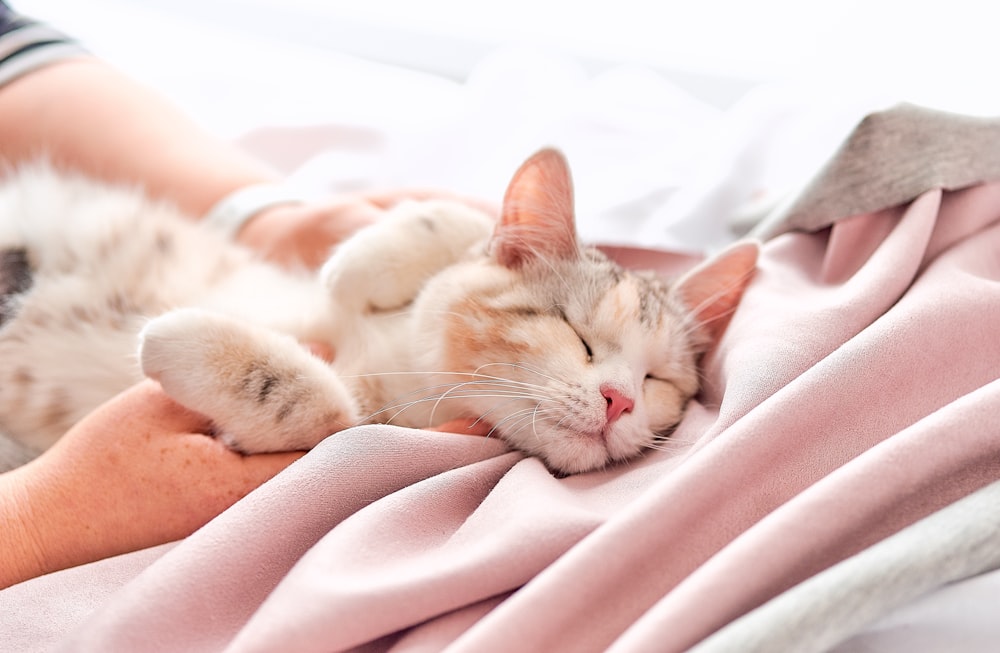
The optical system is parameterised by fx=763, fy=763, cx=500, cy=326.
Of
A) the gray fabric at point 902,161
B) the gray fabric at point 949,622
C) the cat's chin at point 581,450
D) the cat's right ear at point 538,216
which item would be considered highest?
the gray fabric at point 902,161

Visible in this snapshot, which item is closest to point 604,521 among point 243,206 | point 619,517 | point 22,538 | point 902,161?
point 619,517

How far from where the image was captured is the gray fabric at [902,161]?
1008 millimetres

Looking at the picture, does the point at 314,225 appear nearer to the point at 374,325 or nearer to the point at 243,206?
the point at 243,206

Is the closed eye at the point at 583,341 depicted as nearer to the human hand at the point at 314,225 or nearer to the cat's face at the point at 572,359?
the cat's face at the point at 572,359

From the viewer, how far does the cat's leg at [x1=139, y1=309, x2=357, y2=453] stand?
35.1 inches

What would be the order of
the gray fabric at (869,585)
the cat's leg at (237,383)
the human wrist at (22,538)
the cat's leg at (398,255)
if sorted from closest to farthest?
the gray fabric at (869,585), the human wrist at (22,538), the cat's leg at (237,383), the cat's leg at (398,255)

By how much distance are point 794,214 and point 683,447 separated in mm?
458

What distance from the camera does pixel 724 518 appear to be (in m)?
0.65

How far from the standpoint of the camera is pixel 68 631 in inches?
26.6

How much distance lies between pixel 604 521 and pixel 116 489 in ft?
1.73

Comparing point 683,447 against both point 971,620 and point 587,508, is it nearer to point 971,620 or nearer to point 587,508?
point 587,508

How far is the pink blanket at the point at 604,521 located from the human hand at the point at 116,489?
0.16 ft

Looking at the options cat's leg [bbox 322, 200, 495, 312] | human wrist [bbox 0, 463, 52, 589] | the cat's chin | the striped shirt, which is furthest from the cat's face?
the striped shirt

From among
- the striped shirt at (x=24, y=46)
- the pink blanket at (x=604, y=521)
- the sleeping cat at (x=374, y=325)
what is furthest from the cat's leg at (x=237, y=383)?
the striped shirt at (x=24, y=46)
